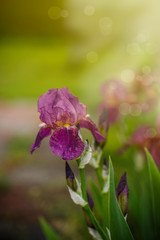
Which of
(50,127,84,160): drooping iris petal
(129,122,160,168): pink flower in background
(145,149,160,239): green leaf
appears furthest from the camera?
(129,122,160,168): pink flower in background

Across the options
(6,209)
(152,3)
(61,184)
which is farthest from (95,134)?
(152,3)

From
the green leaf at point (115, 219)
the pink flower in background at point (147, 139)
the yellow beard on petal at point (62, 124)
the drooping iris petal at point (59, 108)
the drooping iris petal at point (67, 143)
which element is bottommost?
the green leaf at point (115, 219)

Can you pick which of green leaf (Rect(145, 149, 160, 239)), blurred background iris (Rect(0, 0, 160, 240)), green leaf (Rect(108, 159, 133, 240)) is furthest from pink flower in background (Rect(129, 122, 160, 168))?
blurred background iris (Rect(0, 0, 160, 240))

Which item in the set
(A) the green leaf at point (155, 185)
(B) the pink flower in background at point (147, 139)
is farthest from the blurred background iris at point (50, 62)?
(A) the green leaf at point (155, 185)

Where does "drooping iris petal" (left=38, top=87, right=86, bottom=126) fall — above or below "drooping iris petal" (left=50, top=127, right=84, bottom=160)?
above

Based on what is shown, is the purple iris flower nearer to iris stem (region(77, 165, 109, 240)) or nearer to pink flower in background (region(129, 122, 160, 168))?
iris stem (region(77, 165, 109, 240))

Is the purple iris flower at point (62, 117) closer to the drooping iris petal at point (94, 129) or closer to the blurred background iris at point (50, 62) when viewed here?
the drooping iris petal at point (94, 129)
